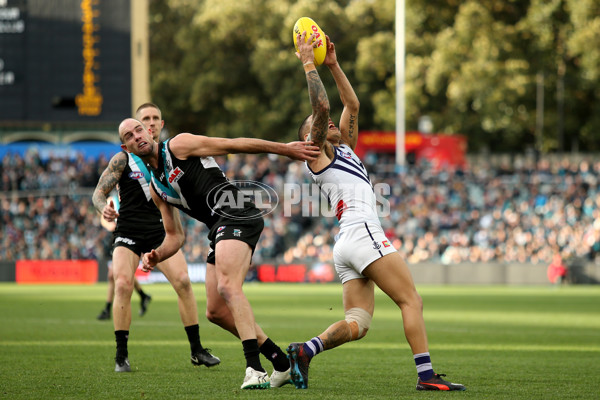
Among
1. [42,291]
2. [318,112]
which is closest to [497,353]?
[318,112]

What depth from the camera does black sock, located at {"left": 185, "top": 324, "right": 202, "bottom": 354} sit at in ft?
30.6

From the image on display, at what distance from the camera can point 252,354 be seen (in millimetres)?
7594

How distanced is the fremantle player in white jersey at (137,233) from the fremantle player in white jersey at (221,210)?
43.9 inches

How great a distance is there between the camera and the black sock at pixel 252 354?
757 cm

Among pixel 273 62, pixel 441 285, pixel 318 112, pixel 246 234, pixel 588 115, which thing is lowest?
pixel 441 285

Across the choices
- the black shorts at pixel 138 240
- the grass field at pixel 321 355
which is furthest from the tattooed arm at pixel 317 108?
the black shorts at pixel 138 240

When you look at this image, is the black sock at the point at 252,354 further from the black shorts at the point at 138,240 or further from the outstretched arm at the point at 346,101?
the black shorts at the point at 138,240

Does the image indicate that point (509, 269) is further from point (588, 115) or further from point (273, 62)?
point (273, 62)

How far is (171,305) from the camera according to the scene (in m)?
21.1

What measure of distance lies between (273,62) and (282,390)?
46713mm

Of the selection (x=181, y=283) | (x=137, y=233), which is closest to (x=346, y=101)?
(x=181, y=283)

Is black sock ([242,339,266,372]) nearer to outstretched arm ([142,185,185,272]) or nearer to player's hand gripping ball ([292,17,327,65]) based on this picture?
outstretched arm ([142,185,185,272])

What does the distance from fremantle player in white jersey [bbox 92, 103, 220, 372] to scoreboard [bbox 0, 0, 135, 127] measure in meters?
21.5

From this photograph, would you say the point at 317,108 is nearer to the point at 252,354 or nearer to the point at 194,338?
the point at 252,354
